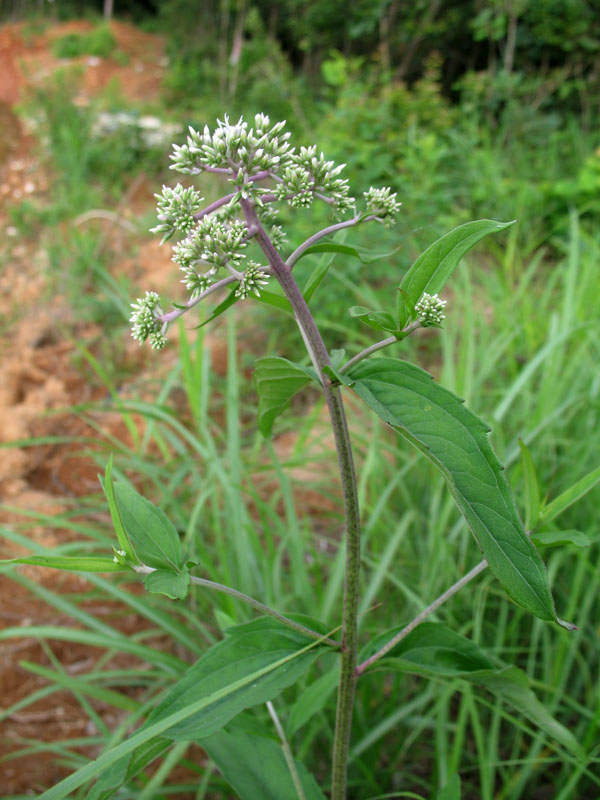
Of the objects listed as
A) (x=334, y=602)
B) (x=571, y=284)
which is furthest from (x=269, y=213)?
(x=571, y=284)

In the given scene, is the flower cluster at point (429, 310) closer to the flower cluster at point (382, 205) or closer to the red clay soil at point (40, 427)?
the flower cluster at point (382, 205)

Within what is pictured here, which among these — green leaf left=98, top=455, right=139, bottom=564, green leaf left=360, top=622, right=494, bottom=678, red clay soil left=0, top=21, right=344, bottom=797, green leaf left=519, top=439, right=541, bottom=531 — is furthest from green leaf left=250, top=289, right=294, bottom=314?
red clay soil left=0, top=21, right=344, bottom=797

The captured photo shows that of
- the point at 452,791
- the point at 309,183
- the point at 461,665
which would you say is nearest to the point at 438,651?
the point at 461,665

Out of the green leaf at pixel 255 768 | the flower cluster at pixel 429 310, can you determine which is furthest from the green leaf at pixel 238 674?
the flower cluster at pixel 429 310

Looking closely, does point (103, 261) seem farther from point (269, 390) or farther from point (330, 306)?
point (269, 390)

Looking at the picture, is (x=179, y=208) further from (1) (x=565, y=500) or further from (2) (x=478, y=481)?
(1) (x=565, y=500)

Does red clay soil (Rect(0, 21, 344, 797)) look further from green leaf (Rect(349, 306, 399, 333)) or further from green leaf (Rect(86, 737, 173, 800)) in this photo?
green leaf (Rect(349, 306, 399, 333))
